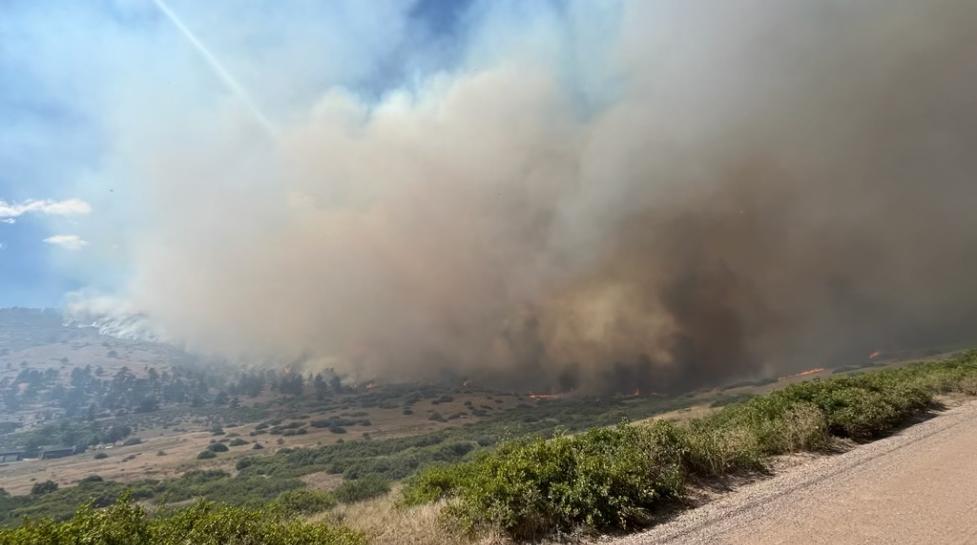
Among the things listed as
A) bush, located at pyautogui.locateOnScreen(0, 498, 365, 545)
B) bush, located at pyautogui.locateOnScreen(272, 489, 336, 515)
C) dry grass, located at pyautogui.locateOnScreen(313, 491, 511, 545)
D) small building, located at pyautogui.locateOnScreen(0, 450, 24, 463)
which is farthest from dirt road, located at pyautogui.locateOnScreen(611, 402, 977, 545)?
small building, located at pyautogui.locateOnScreen(0, 450, 24, 463)

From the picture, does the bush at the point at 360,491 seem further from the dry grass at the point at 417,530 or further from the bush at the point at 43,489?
the bush at the point at 43,489

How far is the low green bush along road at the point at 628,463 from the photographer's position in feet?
30.9

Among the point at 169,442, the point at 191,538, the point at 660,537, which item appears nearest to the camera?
the point at 191,538

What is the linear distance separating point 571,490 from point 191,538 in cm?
657

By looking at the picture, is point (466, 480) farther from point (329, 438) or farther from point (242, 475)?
point (329, 438)

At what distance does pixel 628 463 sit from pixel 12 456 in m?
162

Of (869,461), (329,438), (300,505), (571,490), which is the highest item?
(571,490)

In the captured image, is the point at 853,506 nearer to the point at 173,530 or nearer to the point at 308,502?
the point at 173,530

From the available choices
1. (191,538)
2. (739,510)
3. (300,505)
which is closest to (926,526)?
(739,510)

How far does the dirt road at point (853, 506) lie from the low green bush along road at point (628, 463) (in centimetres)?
87

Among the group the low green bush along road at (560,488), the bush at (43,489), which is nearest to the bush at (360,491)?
the low green bush along road at (560,488)

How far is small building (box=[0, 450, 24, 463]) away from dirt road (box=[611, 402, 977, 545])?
156 metres

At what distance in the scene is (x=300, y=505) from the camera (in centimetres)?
2144

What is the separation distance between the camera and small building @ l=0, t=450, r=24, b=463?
373ft
